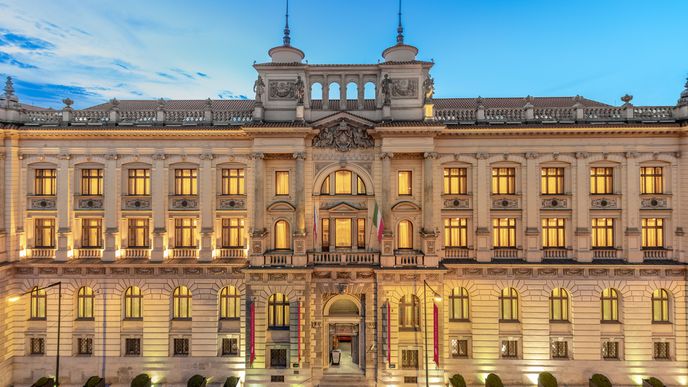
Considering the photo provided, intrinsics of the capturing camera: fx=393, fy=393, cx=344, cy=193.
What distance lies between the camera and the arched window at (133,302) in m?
29.8

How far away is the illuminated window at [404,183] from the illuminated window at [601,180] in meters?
13.6

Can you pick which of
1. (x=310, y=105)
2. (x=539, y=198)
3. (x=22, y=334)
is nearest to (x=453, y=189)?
(x=539, y=198)

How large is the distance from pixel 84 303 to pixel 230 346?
11.7 metres

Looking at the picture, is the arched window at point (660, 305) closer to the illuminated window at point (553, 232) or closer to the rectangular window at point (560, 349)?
the rectangular window at point (560, 349)

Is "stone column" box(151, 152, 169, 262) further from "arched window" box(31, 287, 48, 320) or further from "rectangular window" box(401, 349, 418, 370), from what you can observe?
"rectangular window" box(401, 349, 418, 370)

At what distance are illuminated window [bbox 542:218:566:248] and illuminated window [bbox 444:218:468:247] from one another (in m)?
5.89

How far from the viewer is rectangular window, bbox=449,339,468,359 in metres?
29.1

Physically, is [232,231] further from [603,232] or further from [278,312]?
[603,232]

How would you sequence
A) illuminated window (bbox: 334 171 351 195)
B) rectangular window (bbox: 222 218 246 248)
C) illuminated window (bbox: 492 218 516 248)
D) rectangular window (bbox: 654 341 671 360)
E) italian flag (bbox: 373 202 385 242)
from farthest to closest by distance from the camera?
rectangular window (bbox: 222 218 246 248) → illuminated window (bbox: 334 171 351 195) → illuminated window (bbox: 492 218 516 248) → rectangular window (bbox: 654 341 671 360) → italian flag (bbox: 373 202 385 242)

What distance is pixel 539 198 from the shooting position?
2942 centimetres

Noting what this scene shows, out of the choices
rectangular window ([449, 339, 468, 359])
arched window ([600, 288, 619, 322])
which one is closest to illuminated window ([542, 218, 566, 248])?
arched window ([600, 288, 619, 322])

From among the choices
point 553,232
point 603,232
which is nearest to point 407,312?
point 553,232

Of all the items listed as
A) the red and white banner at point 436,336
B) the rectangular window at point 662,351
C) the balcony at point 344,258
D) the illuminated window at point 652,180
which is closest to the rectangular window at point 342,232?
the balcony at point 344,258

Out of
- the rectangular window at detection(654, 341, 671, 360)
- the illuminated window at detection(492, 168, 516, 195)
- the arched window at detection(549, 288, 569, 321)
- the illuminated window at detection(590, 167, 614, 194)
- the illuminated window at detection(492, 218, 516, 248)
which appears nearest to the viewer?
the rectangular window at detection(654, 341, 671, 360)
